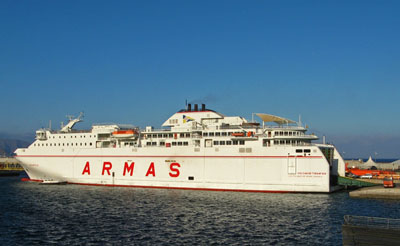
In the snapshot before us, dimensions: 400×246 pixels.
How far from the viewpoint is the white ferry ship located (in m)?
38.5

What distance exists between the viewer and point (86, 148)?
1852 inches

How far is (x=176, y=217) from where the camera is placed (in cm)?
2791

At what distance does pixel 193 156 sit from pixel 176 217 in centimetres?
1414

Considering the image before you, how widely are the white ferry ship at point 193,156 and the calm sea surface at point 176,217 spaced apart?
185 centimetres

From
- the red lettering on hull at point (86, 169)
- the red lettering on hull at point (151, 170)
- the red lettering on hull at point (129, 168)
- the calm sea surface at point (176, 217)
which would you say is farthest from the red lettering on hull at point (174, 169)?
the red lettering on hull at point (86, 169)

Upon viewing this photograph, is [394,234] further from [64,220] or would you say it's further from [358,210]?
[64,220]

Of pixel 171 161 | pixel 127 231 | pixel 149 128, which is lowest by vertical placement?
pixel 127 231

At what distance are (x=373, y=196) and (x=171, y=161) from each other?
21383 mm

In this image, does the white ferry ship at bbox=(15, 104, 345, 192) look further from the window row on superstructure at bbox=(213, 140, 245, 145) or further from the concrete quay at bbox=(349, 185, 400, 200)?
the concrete quay at bbox=(349, 185, 400, 200)

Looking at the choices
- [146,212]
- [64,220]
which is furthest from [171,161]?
[64,220]

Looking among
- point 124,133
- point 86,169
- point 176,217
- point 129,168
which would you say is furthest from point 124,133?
point 176,217

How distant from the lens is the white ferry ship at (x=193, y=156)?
3853 centimetres

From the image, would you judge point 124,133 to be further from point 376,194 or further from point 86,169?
point 376,194

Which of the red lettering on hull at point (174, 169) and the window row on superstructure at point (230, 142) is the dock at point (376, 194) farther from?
the red lettering on hull at point (174, 169)
